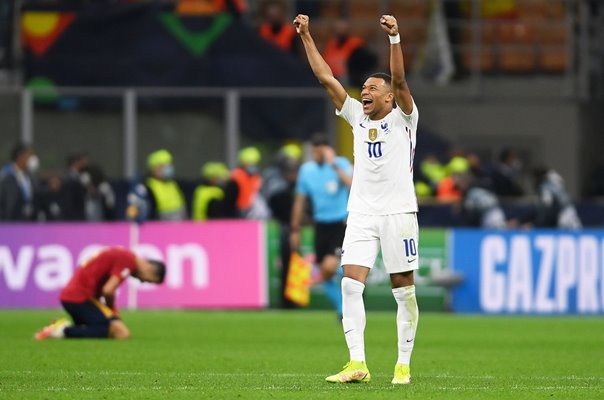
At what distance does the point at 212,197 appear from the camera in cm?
2589

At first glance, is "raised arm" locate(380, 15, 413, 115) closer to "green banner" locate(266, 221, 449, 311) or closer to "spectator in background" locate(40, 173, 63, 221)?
"green banner" locate(266, 221, 449, 311)

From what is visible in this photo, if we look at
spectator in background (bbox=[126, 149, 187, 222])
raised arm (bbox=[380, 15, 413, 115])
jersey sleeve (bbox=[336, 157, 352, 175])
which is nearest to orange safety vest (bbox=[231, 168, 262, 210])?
spectator in background (bbox=[126, 149, 187, 222])

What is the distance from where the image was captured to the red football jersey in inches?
673

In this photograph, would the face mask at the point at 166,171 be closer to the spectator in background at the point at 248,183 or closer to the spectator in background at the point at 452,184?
the spectator in background at the point at 248,183

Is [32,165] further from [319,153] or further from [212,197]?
[319,153]

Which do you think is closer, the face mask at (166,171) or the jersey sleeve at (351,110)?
the jersey sleeve at (351,110)

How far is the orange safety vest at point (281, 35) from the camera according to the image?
29.4 m

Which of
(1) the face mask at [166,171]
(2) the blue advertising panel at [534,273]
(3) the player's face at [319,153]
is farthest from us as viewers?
(1) the face mask at [166,171]

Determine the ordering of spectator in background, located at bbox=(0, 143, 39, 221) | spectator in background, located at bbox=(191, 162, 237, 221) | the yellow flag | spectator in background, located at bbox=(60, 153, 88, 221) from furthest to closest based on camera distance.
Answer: spectator in background, located at bbox=(191, 162, 237, 221), spectator in background, located at bbox=(60, 153, 88, 221), spectator in background, located at bbox=(0, 143, 39, 221), the yellow flag

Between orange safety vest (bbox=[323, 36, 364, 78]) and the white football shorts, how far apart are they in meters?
16.6

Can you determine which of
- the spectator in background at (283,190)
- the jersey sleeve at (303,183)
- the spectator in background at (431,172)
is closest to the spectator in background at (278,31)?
the spectator in background at (283,190)

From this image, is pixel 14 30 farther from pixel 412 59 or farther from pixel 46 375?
pixel 46 375

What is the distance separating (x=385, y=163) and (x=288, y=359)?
3.10m

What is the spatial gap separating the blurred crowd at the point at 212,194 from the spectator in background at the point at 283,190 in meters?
0.02
